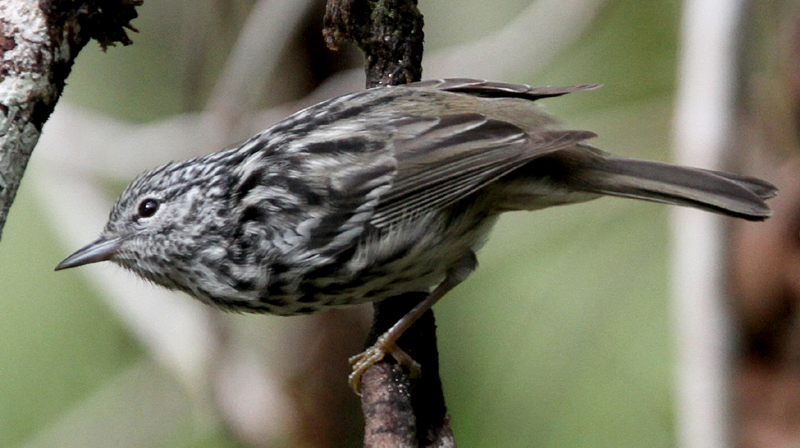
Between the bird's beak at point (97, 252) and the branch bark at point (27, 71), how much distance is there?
0.59 metres

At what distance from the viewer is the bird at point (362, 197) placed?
2.51 meters

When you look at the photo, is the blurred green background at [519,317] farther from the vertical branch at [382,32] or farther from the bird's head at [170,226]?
the bird's head at [170,226]

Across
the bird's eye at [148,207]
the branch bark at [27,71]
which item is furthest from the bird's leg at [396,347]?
the branch bark at [27,71]

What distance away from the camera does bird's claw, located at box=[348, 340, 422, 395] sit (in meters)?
2.59

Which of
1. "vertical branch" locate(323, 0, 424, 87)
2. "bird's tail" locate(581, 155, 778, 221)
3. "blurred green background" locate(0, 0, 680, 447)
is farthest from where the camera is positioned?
"blurred green background" locate(0, 0, 680, 447)

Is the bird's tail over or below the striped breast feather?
over

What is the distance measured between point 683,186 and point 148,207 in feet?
5.84

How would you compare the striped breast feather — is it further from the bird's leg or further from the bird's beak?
the bird's beak

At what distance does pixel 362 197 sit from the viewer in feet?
8.21

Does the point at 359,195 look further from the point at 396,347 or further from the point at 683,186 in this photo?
the point at 683,186

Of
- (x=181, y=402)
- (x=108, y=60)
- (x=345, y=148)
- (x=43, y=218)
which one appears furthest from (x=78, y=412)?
(x=345, y=148)

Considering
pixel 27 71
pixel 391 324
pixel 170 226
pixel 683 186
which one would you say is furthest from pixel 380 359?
pixel 27 71

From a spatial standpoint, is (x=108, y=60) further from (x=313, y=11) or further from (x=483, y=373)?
(x=483, y=373)

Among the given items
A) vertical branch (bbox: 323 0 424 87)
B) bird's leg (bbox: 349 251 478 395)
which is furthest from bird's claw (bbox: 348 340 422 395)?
vertical branch (bbox: 323 0 424 87)
